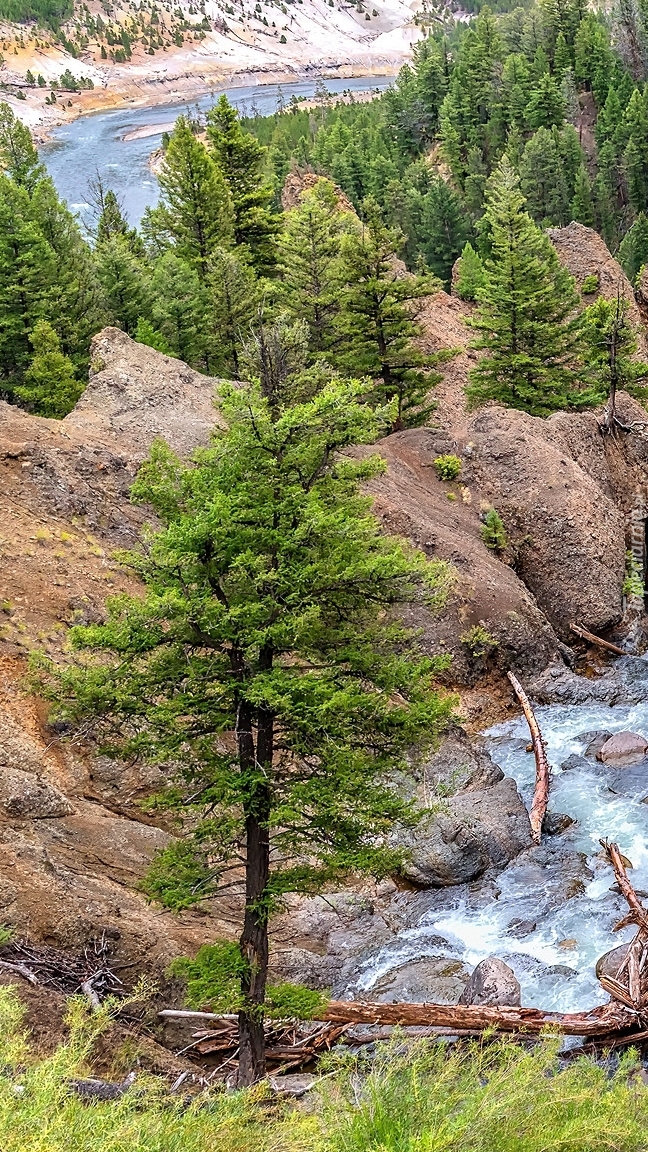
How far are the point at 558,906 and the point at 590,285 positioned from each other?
131 feet

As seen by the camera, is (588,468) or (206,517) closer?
(206,517)

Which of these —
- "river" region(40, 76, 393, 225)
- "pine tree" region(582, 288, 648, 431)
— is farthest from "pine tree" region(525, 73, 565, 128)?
"pine tree" region(582, 288, 648, 431)

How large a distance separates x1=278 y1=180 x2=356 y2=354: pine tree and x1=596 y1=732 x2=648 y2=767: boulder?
665 inches

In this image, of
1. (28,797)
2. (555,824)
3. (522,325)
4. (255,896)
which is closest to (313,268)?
(522,325)

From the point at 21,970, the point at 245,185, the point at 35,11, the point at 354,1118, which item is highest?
the point at 35,11

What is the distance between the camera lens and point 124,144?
127938mm

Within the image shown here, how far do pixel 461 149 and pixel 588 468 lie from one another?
72.3 metres

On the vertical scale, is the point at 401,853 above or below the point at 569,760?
above

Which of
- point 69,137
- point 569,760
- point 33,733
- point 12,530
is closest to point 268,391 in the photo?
point 33,733

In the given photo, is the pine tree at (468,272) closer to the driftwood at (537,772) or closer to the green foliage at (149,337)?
the green foliage at (149,337)

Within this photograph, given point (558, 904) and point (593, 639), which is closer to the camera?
point (558, 904)

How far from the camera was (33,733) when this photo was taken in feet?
54.2

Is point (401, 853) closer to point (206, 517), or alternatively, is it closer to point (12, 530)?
point (206, 517)

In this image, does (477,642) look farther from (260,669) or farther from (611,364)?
(260,669)
